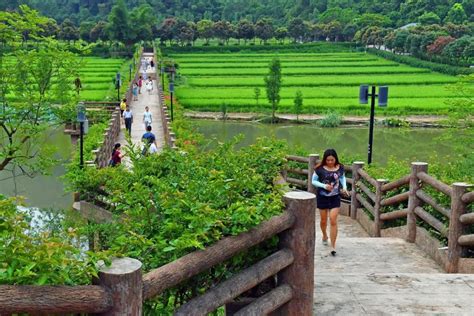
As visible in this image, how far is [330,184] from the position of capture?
8.14m

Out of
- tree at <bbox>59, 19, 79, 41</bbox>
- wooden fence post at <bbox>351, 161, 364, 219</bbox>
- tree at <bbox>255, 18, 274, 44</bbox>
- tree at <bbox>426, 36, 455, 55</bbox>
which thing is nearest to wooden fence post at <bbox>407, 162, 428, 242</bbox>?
wooden fence post at <bbox>351, 161, 364, 219</bbox>

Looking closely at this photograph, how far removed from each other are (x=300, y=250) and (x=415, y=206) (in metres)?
4.61

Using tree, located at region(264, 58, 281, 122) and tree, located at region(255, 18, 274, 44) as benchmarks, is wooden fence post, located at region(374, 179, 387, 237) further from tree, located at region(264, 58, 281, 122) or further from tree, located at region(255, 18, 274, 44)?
tree, located at region(255, 18, 274, 44)

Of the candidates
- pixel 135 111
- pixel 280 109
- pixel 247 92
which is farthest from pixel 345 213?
pixel 247 92

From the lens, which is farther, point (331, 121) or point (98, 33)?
point (98, 33)

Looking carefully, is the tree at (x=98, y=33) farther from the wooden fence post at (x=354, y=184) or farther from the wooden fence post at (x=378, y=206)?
the wooden fence post at (x=378, y=206)

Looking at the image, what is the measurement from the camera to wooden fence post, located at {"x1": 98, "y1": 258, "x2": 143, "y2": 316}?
3.07 m

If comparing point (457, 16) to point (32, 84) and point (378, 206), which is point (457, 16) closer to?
point (32, 84)

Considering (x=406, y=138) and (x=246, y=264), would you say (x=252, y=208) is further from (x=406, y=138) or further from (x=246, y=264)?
(x=406, y=138)

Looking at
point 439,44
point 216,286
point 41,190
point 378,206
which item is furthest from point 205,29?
point 216,286

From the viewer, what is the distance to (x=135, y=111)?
31406 millimetres

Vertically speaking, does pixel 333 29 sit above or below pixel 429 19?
below

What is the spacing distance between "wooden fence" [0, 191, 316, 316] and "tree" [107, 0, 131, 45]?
82.8m

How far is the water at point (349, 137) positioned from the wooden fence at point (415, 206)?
1848cm
